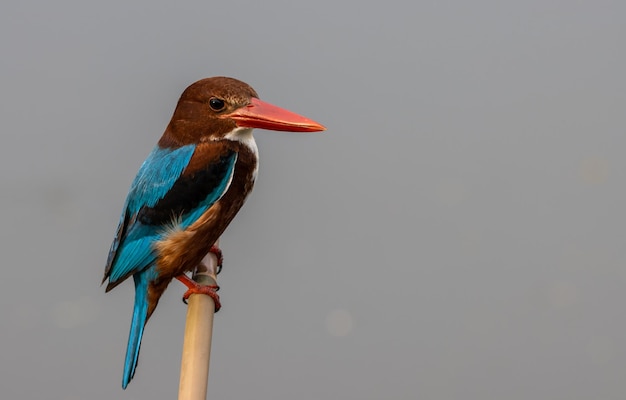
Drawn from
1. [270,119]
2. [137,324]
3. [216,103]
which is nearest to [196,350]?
[137,324]

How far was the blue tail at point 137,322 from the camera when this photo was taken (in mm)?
2205

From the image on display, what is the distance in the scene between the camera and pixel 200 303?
209cm

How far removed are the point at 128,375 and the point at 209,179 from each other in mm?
650

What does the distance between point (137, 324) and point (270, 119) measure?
77 centimetres

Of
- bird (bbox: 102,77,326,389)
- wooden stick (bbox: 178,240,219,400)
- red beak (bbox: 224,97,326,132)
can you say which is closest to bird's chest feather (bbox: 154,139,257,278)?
bird (bbox: 102,77,326,389)

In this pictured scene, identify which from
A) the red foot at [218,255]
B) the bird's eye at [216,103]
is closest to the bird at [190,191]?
the bird's eye at [216,103]

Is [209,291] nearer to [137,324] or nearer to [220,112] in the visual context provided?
[137,324]

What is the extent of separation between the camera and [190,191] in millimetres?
2410

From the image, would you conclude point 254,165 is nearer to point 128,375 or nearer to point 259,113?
point 259,113

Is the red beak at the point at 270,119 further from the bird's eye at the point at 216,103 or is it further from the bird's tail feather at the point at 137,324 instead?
the bird's tail feather at the point at 137,324

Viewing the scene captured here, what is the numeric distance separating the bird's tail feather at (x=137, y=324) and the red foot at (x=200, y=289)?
0.14 metres

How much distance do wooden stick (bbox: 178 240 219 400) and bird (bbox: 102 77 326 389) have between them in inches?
14.1

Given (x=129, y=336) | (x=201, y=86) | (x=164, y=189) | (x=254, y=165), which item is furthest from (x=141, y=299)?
(x=201, y=86)

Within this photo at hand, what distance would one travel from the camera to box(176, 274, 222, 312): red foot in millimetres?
2432
